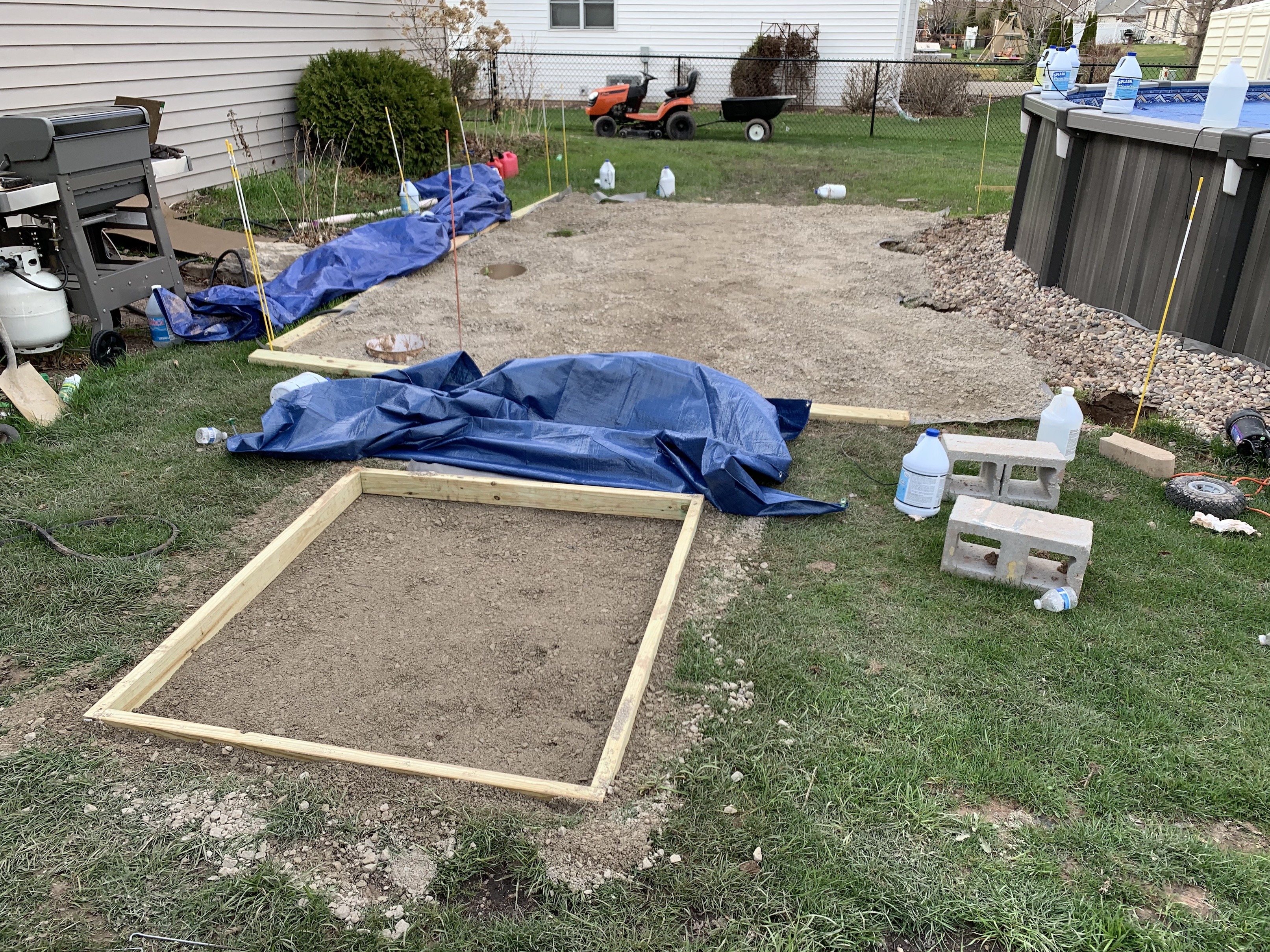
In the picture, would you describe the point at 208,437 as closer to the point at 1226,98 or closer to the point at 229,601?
the point at 229,601

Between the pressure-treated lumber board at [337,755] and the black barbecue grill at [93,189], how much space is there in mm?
3664

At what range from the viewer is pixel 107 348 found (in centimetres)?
552

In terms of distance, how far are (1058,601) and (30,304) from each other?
5673 millimetres

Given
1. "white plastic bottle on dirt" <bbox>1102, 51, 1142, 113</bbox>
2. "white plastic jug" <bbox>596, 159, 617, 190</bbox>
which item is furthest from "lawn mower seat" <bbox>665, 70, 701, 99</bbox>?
"white plastic bottle on dirt" <bbox>1102, 51, 1142, 113</bbox>

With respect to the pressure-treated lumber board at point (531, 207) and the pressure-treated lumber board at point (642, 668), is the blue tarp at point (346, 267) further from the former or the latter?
the pressure-treated lumber board at point (642, 668)

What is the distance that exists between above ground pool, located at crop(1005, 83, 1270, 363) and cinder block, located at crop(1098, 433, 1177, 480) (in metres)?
1.28

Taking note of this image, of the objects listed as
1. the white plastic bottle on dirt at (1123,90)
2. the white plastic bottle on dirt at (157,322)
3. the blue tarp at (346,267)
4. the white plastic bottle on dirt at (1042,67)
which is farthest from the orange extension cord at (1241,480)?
the white plastic bottle on dirt at (157,322)

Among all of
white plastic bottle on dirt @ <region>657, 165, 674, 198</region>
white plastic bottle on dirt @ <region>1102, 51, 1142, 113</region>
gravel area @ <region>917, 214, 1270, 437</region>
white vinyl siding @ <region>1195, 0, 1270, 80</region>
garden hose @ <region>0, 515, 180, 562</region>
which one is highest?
white vinyl siding @ <region>1195, 0, 1270, 80</region>

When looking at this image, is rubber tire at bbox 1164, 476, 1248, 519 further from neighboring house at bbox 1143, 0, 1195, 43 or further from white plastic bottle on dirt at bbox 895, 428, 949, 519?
neighboring house at bbox 1143, 0, 1195, 43

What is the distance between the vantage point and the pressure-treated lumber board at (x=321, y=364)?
5.40m

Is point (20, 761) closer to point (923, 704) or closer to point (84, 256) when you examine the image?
point (923, 704)

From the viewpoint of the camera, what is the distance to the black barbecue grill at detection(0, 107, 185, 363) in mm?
5051

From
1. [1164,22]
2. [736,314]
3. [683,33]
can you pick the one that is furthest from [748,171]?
[1164,22]

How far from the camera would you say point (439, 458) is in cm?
444
